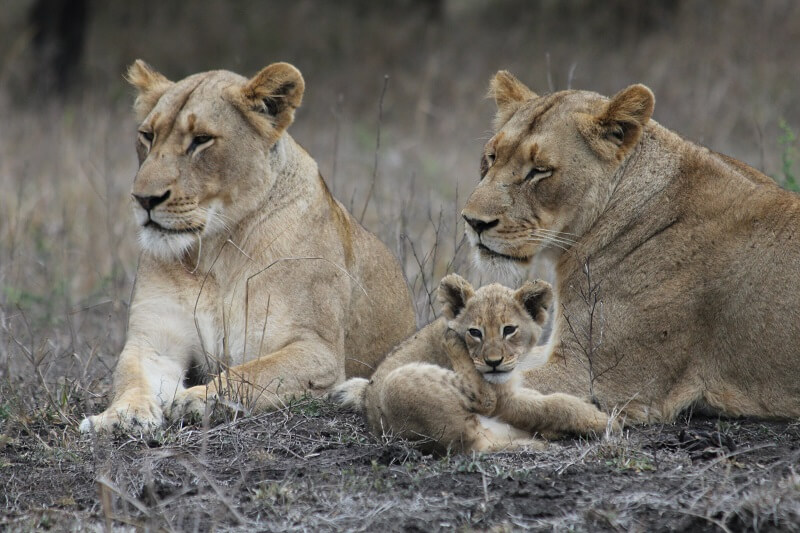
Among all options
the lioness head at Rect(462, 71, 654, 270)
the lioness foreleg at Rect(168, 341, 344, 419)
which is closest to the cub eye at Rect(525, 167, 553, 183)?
the lioness head at Rect(462, 71, 654, 270)

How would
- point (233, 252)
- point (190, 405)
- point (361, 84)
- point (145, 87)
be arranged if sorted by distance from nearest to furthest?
point (190, 405)
point (233, 252)
point (145, 87)
point (361, 84)

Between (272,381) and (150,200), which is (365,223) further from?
(272,381)

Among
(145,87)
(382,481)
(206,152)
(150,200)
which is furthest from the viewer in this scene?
(145,87)

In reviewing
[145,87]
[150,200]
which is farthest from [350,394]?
[145,87]

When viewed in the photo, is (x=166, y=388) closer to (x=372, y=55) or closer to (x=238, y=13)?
(x=372, y=55)

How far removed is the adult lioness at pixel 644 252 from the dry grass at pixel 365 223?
249mm

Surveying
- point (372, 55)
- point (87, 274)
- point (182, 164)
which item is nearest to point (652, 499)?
point (182, 164)

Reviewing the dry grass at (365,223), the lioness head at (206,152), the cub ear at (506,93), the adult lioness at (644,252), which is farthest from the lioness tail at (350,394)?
the cub ear at (506,93)

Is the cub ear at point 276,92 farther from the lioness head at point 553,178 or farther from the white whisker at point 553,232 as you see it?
the white whisker at point 553,232

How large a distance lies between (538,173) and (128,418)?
207 centimetres

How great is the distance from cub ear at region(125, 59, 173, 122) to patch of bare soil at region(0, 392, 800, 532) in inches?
71.2

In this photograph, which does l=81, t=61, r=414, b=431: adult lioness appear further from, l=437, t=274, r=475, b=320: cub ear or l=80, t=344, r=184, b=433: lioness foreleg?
l=437, t=274, r=475, b=320: cub ear

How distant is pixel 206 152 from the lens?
536 centimetres

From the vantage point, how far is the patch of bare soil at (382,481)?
140 inches
